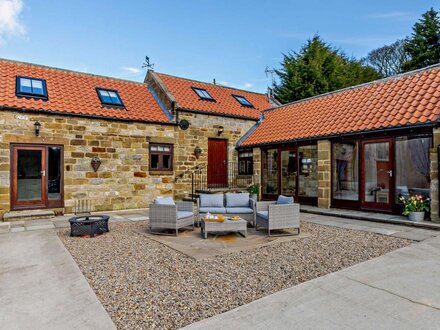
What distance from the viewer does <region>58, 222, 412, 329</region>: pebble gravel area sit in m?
3.32

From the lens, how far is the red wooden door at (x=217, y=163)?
46.8 ft

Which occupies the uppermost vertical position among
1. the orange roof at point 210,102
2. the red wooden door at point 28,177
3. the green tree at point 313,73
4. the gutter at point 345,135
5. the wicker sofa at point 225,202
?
the green tree at point 313,73

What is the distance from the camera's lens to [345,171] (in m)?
10.3

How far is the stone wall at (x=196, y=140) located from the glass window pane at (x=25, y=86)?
19.0 feet

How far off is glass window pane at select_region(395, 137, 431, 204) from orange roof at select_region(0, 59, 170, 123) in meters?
8.96

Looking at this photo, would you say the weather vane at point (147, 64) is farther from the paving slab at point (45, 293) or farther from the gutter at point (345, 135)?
the paving slab at point (45, 293)

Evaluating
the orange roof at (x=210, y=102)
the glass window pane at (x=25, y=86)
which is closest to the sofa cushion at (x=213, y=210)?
the orange roof at (x=210, y=102)

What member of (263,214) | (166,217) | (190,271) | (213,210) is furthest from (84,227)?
(263,214)

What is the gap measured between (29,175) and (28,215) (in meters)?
1.40

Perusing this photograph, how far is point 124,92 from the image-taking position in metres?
13.3

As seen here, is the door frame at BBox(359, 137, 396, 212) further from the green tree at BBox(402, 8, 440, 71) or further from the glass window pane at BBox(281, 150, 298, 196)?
the green tree at BBox(402, 8, 440, 71)

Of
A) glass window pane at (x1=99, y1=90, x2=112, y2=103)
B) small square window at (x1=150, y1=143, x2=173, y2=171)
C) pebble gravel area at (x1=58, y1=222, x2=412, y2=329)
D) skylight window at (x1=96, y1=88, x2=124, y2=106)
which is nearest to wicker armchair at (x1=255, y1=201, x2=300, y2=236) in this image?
pebble gravel area at (x1=58, y1=222, x2=412, y2=329)

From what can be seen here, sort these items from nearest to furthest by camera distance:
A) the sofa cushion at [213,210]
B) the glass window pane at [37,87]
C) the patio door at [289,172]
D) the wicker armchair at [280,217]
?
the wicker armchair at [280,217], the sofa cushion at [213,210], the glass window pane at [37,87], the patio door at [289,172]

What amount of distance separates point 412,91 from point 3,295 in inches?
461
